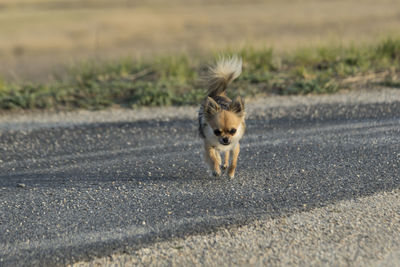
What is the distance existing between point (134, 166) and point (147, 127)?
7.10 feet

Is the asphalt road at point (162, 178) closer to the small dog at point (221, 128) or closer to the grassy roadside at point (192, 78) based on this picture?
the small dog at point (221, 128)

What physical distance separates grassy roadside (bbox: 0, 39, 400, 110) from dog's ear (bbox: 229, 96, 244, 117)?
4.46 meters

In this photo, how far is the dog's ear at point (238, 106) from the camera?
6574mm

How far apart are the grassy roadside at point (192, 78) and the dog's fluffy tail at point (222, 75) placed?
336cm

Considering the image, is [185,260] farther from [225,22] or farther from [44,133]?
[225,22]

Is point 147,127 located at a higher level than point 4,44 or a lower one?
higher

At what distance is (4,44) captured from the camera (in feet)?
105

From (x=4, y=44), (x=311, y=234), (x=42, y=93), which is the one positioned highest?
(x=311, y=234)

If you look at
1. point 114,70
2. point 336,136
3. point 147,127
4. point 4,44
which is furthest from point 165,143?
point 4,44

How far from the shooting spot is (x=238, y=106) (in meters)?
6.58

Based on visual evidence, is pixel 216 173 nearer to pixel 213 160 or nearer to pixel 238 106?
pixel 213 160

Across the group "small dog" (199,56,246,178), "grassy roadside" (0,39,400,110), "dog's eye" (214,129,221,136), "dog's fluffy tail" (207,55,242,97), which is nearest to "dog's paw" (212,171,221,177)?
"small dog" (199,56,246,178)

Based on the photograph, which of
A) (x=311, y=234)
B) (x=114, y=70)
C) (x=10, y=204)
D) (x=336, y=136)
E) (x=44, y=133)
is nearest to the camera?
(x=311, y=234)

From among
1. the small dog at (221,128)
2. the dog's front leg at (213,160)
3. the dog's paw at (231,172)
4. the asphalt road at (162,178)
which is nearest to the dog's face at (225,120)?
the small dog at (221,128)
